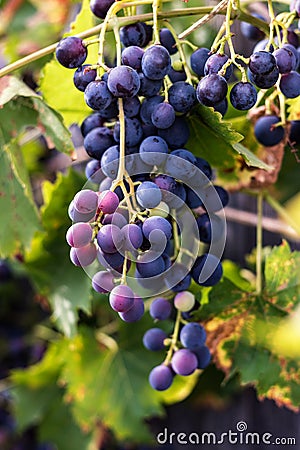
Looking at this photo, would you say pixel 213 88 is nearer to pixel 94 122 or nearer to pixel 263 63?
pixel 263 63

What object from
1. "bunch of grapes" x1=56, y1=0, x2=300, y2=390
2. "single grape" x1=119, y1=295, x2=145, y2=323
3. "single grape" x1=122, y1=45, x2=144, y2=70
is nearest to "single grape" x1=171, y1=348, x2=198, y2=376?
"bunch of grapes" x1=56, y1=0, x2=300, y2=390

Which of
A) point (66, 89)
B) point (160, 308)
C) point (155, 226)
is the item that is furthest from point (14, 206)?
point (155, 226)

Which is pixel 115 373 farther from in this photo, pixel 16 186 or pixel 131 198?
pixel 131 198

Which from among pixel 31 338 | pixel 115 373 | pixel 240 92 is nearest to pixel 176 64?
pixel 240 92

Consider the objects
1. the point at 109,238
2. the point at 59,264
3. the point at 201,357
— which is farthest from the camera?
the point at 59,264

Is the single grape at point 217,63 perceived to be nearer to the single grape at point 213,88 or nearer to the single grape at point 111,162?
the single grape at point 213,88

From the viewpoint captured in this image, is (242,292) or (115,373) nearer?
(242,292)

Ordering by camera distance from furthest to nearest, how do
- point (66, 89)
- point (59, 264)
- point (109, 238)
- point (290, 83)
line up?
1. point (59, 264)
2. point (66, 89)
3. point (290, 83)
4. point (109, 238)
